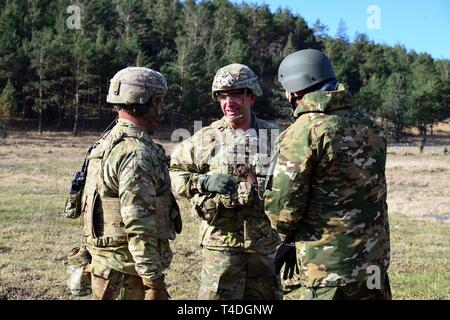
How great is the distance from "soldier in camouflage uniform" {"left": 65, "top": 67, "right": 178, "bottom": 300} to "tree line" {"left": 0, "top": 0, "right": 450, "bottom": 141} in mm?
28774

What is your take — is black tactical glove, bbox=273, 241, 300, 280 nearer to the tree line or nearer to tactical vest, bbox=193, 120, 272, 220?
tactical vest, bbox=193, 120, 272, 220

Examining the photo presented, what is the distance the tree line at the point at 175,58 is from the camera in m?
43.4

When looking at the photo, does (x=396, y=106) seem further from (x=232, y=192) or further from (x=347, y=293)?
(x=347, y=293)

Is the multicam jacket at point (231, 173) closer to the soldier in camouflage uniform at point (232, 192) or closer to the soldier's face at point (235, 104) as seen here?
the soldier in camouflage uniform at point (232, 192)

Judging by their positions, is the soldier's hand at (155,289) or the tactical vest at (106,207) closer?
the soldier's hand at (155,289)

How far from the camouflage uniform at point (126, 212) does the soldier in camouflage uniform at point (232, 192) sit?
57cm

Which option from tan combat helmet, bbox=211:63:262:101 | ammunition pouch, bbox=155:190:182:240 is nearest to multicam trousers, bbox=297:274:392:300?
ammunition pouch, bbox=155:190:182:240

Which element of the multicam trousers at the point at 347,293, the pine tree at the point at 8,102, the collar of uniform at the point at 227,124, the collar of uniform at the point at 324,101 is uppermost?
the pine tree at the point at 8,102

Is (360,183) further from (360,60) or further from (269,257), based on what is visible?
(360,60)

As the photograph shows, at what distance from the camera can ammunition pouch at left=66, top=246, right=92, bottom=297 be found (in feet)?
11.1

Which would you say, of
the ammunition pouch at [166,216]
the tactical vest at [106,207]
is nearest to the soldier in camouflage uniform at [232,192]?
the ammunition pouch at [166,216]

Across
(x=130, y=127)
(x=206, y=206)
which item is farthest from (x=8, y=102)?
(x=130, y=127)

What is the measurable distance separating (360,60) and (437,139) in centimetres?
1844

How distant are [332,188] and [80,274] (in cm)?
166
